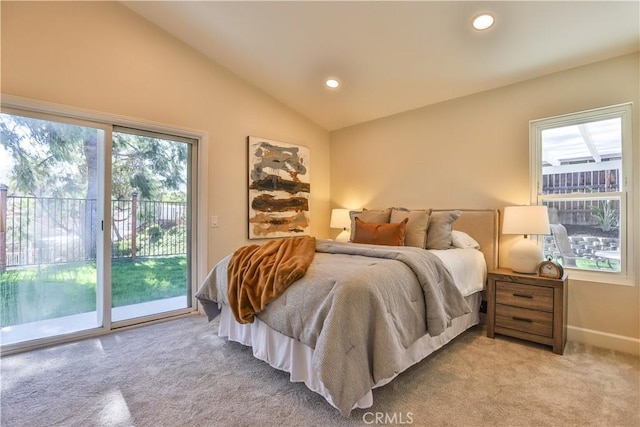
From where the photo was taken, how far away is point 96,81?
274 cm

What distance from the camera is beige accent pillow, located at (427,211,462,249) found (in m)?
2.91

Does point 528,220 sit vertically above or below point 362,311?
above

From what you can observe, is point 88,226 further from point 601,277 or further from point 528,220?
point 601,277

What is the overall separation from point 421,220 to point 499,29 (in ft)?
5.45

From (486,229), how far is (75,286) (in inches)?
154

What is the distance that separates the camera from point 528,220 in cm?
253

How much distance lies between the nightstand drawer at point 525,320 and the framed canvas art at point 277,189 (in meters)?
2.55

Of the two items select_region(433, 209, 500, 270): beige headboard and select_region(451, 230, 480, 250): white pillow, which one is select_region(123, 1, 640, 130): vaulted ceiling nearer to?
select_region(433, 209, 500, 270): beige headboard

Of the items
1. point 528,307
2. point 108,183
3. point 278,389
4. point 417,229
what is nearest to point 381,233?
point 417,229

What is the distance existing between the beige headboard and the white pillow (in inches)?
2.9

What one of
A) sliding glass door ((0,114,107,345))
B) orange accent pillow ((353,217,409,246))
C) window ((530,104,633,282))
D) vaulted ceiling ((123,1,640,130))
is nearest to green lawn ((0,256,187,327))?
sliding glass door ((0,114,107,345))

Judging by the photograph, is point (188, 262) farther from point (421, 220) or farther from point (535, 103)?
point (535, 103)

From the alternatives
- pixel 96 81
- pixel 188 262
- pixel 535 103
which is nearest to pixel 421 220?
pixel 535 103

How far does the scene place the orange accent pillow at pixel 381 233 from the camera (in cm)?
291
